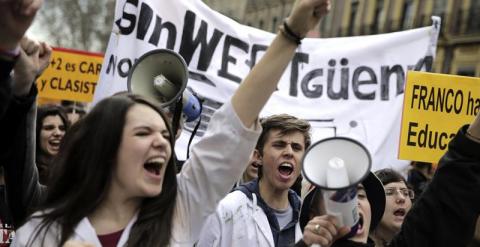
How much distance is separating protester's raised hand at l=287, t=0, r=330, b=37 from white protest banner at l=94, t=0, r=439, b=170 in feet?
10.1

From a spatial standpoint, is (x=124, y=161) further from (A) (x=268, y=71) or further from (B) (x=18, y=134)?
(A) (x=268, y=71)

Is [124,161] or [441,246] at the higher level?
[124,161]

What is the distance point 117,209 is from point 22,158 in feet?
1.27

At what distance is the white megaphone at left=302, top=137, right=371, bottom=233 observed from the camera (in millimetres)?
2439

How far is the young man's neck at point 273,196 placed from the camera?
3.97 metres

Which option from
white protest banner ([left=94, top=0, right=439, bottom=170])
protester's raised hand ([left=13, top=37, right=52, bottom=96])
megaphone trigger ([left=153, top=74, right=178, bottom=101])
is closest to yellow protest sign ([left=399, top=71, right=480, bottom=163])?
white protest banner ([left=94, top=0, right=439, bottom=170])

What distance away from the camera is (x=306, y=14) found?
258 centimetres

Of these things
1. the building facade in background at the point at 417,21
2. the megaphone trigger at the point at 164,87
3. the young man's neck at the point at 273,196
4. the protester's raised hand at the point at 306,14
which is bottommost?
the young man's neck at the point at 273,196

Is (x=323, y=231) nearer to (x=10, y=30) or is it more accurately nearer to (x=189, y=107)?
(x=10, y=30)

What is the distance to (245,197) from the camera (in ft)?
12.8

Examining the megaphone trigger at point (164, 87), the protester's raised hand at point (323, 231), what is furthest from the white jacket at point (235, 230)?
the protester's raised hand at point (323, 231)

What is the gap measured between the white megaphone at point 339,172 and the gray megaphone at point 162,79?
1.41m

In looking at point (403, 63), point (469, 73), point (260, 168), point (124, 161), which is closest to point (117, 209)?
point (124, 161)

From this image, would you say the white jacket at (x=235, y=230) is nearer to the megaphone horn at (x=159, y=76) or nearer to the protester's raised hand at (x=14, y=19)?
the megaphone horn at (x=159, y=76)
